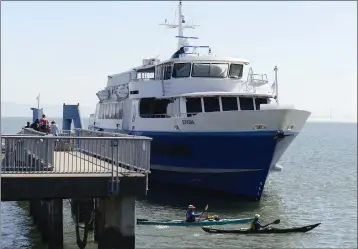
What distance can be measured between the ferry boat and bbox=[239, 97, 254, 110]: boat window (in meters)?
0.05

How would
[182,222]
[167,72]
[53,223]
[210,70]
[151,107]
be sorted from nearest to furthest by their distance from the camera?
[53,223]
[182,222]
[210,70]
[167,72]
[151,107]

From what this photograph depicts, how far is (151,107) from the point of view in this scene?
31.6 m

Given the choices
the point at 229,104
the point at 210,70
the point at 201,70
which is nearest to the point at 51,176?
the point at 229,104

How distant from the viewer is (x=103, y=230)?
12312 mm

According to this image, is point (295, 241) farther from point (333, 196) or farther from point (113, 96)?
point (113, 96)

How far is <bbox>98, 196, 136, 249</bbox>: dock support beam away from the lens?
39.5 feet

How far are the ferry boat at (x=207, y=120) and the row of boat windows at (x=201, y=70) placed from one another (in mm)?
54

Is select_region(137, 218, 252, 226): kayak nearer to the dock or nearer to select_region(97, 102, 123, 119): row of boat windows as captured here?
the dock

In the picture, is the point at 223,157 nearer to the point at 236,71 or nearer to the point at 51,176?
the point at 236,71

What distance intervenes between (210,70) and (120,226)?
18674 mm

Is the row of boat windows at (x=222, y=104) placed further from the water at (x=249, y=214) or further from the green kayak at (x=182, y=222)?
the green kayak at (x=182, y=222)

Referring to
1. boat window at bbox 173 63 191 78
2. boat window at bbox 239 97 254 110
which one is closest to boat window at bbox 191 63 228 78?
boat window at bbox 173 63 191 78

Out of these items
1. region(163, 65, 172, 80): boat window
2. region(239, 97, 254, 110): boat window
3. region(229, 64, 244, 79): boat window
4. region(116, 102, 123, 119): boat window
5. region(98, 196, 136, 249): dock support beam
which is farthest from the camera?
region(116, 102, 123, 119): boat window

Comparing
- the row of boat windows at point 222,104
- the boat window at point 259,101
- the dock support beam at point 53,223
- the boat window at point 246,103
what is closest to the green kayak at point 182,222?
the dock support beam at point 53,223
